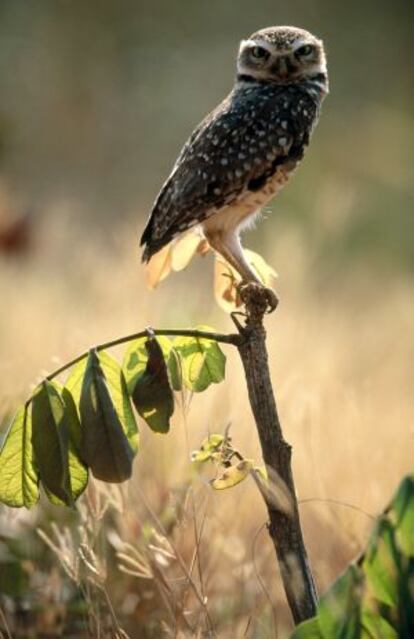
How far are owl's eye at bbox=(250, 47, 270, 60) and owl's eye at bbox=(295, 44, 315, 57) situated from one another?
7 cm

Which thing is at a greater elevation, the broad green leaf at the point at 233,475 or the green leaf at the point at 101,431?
the green leaf at the point at 101,431

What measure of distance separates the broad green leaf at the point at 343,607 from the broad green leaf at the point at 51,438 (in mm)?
384

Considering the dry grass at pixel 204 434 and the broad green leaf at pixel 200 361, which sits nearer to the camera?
the broad green leaf at pixel 200 361

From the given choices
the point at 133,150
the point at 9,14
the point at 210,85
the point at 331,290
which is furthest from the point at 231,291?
the point at 9,14

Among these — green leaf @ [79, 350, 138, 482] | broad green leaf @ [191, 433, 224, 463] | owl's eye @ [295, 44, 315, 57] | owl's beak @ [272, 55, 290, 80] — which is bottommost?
broad green leaf @ [191, 433, 224, 463]

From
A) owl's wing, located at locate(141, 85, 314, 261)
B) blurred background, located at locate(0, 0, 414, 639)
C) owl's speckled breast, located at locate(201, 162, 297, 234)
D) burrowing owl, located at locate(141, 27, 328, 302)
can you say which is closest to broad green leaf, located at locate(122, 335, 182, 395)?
blurred background, located at locate(0, 0, 414, 639)

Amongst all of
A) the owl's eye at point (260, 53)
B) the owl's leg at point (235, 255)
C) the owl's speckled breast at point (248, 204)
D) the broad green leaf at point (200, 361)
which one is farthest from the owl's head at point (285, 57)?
the broad green leaf at point (200, 361)

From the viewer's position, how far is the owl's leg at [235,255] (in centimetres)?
227

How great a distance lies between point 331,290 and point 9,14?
10.3 meters

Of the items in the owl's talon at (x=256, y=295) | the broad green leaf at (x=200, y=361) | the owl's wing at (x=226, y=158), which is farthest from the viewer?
the owl's wing at (x=226, y=158)

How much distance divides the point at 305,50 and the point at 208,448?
1.70 m

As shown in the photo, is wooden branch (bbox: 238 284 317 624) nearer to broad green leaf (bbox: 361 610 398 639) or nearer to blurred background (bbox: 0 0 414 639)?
blurred background (bbox: 0 0 414 639)

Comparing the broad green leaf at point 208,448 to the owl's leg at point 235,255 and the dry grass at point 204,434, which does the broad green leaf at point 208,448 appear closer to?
the dry grass at point 204,434

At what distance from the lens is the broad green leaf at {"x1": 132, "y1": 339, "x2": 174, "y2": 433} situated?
1677 mm
